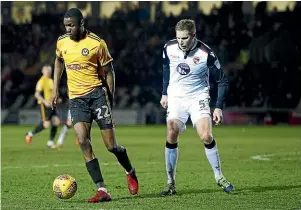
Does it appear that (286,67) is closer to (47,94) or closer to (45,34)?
(45,34)

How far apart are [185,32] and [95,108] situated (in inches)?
57.6

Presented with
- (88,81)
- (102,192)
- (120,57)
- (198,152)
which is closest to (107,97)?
(88,81)

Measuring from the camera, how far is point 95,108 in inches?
377

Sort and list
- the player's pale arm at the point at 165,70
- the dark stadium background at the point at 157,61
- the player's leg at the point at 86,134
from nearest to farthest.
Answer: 1. the player's leg at the point at 86,134
2. the player's pale arm at the point at 165,70
3. the dark stadium background at the point at 157,61

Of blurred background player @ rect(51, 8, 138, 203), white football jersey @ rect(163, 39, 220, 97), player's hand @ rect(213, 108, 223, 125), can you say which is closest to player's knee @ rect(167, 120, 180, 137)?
white football jersey @ rect(163, 39, 220, 97)

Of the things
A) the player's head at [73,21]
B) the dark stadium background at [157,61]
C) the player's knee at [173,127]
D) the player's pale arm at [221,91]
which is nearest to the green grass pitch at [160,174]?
the dark stadium background at [157,61]

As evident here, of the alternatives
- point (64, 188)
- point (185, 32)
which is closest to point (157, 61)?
point (185, 32)

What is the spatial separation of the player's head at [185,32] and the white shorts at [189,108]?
74 cm

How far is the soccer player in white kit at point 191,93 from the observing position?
398 inches

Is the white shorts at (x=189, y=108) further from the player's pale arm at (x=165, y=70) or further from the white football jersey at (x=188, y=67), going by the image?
the player's pale arm at (x=165, y=70)

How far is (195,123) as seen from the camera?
10164 millimetres

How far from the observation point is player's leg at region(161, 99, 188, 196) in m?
10.2

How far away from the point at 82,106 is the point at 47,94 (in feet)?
36.8

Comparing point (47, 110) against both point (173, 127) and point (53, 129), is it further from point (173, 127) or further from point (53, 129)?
point (173, 127)
